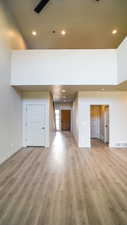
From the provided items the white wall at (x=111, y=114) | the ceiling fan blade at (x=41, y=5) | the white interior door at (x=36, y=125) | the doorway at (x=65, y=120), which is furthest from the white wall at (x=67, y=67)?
the doorway at (x=65, y=120)

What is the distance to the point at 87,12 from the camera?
5.02m

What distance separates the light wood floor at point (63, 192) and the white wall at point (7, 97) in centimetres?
71

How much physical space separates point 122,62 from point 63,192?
3.91 m

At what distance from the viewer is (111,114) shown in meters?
6.44

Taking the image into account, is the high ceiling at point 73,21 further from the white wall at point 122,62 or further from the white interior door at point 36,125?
the white interior door at point 36,125

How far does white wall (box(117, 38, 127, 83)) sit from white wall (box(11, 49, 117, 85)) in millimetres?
270

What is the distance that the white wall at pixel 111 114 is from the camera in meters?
6.41

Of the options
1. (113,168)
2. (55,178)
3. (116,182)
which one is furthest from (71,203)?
(113,168)

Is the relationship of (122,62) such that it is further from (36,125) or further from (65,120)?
(65,120)

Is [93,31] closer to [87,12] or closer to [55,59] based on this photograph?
[87,12]

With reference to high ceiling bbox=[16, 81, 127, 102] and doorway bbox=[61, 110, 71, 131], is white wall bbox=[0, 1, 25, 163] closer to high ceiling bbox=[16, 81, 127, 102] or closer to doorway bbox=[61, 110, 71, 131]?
high ceiling bbox=[16, 81, 127, 102]

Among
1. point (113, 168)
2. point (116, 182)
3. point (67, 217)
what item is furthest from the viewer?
point (113, 168)

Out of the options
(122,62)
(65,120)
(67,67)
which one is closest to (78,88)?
(67,67)

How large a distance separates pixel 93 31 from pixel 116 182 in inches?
231
